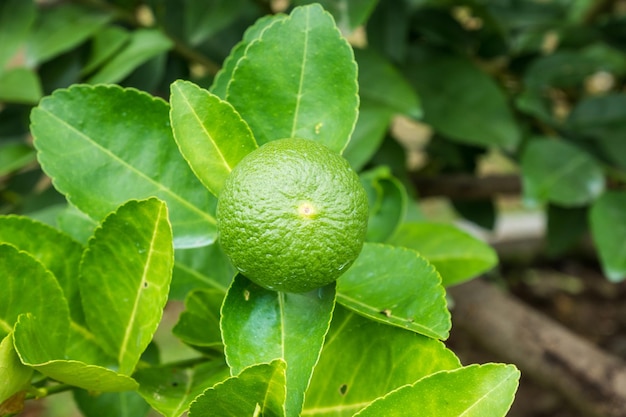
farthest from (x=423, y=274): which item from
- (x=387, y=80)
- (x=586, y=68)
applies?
(x=586, y=68)

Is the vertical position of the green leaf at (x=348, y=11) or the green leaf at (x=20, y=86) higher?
the green leaf at (x=348, y=11)

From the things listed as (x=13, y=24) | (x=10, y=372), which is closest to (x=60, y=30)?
(x=13, y=24)

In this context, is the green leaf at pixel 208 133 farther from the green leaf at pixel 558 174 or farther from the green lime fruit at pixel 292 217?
the green leaf at pixel 558 174

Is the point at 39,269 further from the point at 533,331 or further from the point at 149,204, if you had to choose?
the point at 533,331

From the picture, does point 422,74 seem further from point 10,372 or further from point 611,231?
A: point 10,372

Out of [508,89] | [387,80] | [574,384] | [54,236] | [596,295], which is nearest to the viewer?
[54,236]

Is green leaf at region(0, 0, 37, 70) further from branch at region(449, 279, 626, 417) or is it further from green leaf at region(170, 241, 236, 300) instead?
branch at region(449, 279, 626, 417)

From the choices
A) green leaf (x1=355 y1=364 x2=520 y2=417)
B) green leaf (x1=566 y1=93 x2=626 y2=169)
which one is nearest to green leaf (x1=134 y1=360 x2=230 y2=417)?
green leaf (x1=355 y1=364 x2=520 y2=417)

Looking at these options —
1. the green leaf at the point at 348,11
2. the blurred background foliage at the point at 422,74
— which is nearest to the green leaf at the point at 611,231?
the blurred background foliage at the point at 422,74
